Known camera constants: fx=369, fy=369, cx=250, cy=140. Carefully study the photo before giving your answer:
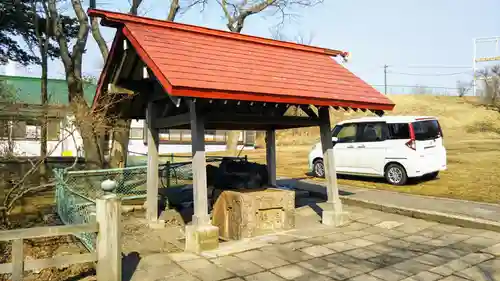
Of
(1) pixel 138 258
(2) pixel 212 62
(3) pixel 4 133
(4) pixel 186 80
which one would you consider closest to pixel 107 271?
(1) pixel 138 258

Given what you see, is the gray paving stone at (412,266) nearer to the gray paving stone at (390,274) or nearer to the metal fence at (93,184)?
the gray paving stone at (390,274)

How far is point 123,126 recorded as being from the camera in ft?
36.2

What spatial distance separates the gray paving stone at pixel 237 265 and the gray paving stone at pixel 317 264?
0.61 metres

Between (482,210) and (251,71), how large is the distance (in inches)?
230

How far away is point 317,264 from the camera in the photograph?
16.2 ft

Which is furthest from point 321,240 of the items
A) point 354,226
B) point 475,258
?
point 475,258

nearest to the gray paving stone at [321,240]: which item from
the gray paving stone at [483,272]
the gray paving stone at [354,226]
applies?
the gray paving stone at [354,226]

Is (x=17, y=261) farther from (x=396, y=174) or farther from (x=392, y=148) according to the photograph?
(x=396, y=174)

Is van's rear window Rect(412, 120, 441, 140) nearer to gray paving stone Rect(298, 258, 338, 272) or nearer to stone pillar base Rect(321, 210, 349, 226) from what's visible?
stone pillar base Rect(321, 210, 349, 226)

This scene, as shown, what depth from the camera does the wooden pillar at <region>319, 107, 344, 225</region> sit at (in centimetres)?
711

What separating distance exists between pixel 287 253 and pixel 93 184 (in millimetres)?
5530

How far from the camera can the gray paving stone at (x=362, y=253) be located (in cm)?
530

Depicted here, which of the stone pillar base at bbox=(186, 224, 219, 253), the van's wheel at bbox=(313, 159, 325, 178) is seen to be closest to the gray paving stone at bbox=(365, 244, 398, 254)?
the stone pillar base at bbox=(186, 224, 219, 253)

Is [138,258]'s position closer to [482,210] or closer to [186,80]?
[186,80]
